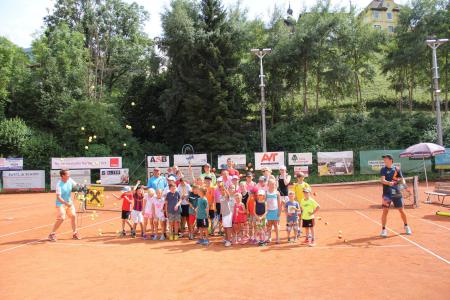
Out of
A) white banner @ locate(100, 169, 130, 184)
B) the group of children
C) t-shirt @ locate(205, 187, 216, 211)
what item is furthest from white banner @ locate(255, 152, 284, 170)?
t-shirt @ locate(205, 187, 216, 211)

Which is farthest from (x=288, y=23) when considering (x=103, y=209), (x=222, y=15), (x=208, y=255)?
(x=208, y=255)

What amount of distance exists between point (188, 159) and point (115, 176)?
212 inches

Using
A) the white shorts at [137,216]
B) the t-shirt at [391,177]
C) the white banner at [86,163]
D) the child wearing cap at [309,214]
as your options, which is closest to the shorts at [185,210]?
the white shorts at [137,216]

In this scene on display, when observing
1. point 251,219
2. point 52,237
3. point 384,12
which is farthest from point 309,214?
point 384,12

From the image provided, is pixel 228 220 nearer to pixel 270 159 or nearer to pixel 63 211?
pixel 63 211

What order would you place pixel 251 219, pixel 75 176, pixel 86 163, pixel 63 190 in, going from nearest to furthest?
pixel 251 219 → pixel 63 190 → pixel 75 176 → pixel 86 163

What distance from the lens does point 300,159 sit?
27.3 metres

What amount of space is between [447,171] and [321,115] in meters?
12.1

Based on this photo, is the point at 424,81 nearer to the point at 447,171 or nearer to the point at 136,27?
the point at 447,171

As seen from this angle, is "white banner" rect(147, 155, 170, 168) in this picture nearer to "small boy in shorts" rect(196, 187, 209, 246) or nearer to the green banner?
the green banner

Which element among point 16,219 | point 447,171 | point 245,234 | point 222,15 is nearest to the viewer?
point 245,234

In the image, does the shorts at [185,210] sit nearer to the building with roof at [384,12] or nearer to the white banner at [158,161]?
the white banner at [158,161]

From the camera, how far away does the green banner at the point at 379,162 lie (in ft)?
86.2

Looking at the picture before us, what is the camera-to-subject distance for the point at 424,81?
37688mm
